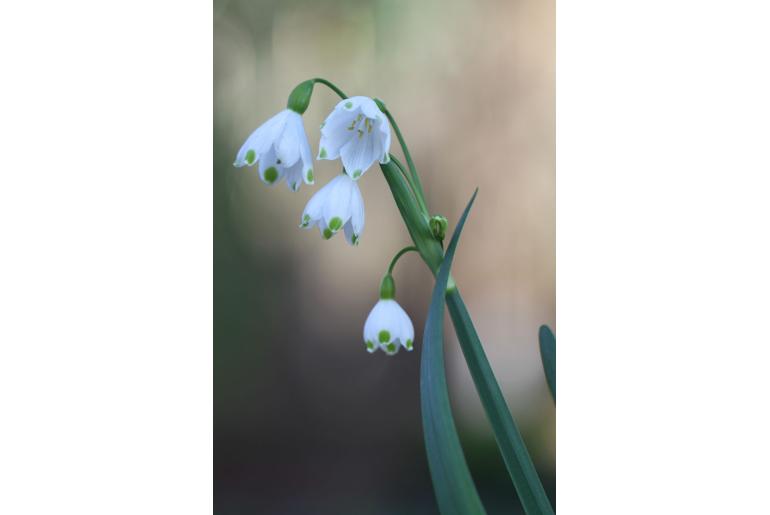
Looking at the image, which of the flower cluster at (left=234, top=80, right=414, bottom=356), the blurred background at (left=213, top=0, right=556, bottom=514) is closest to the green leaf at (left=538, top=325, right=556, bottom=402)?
the blurred background at (left=213, top=0, right=556, bottom=514)

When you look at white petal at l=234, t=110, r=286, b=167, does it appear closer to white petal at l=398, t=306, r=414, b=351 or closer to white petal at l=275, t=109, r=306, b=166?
white petal at l=275, t=109, r=306, b=166

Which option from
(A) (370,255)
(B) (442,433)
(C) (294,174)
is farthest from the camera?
(A) (370,255)

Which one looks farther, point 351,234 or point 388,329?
point 388,329

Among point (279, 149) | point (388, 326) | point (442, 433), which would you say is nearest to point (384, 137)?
point (279, 149)

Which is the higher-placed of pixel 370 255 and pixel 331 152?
pixel 331 152

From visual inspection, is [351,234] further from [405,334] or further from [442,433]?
[442,433]

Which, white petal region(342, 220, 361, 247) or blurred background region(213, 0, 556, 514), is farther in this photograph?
blurred background region(213, 0, 556, 514)
